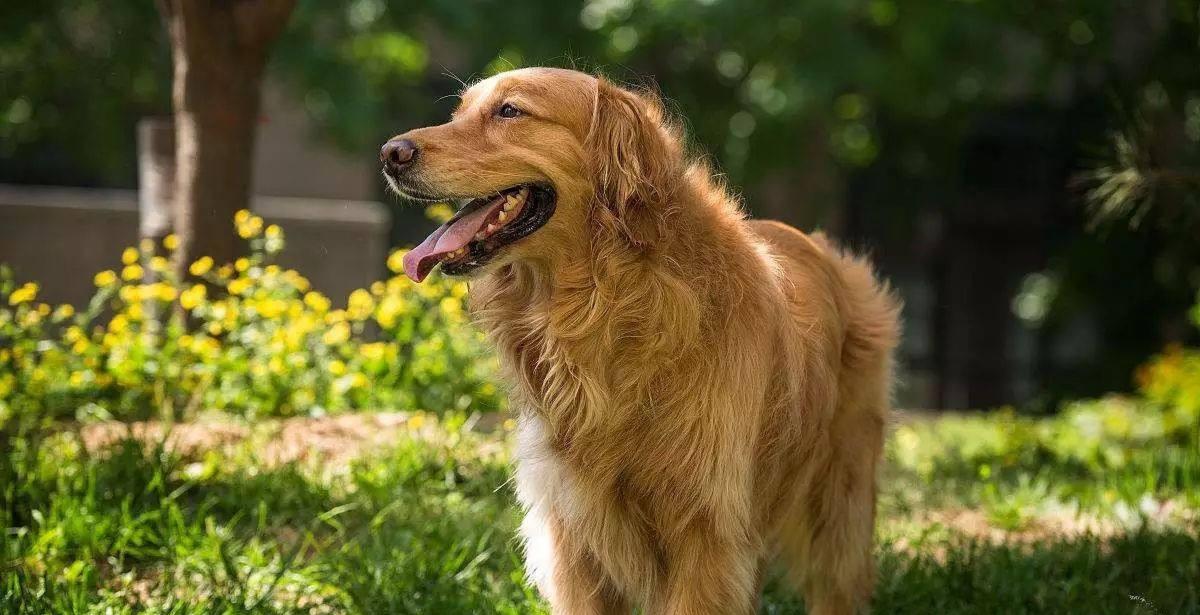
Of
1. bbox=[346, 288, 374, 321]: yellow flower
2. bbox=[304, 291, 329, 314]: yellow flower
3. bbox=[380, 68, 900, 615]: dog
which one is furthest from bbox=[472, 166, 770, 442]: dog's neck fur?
bbox=[346, 288, 374, 321]: yellow flower

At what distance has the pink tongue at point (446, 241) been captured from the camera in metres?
3.61

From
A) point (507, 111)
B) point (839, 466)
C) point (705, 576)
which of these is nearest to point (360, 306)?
point (839, 466)

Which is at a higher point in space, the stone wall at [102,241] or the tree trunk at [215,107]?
the tree trunk at [215,107]

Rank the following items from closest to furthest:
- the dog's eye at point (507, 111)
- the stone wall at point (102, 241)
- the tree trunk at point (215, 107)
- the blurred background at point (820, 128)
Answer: the dog's eye at point (507, 111) → the tree trunk at point (215, 107) → the stone wall at point (102, 241) → the blurred background at point (820, 128)

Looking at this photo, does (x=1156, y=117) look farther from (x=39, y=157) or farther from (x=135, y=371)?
(x=39, y=157)

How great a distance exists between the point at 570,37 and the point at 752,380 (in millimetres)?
Answer: 9700

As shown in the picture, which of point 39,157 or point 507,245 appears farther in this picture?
point 39,157

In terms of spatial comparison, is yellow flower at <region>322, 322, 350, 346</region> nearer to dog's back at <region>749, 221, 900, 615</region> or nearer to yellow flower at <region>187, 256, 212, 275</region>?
yellow flower at <region>187, 256, 212, 275</region>

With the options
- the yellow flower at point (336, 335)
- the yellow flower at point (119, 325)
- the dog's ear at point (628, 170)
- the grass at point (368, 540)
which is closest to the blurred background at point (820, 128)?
the yellow flower at point (119, 325)

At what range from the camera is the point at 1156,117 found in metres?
6.27

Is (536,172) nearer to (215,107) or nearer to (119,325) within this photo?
(119,325)

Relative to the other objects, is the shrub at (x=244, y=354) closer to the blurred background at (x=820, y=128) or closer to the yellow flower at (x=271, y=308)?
the yellow flower at (x=271, y=308)

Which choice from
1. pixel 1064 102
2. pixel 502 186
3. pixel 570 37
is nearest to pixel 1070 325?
pixel 1064 102

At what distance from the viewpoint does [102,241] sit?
9469mm
